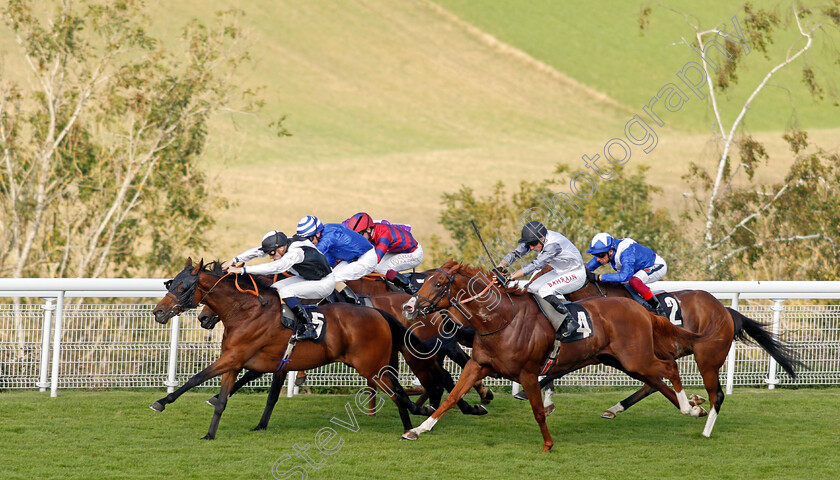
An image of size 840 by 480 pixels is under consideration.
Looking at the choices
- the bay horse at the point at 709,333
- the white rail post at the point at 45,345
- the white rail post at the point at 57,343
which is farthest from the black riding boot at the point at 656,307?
the white rail post at the point at 45,345

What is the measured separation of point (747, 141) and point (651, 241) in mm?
2519

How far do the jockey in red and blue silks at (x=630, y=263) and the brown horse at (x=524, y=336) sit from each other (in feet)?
2.12

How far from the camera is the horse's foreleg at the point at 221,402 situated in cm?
631

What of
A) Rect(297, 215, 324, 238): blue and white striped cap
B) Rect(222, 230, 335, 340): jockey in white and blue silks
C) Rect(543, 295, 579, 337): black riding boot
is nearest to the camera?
Rect(543, 295, 579, 337): black riding boot

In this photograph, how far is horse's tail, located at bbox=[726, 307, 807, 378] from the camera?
7453mm

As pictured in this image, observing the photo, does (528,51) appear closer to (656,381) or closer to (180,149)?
(180,149)

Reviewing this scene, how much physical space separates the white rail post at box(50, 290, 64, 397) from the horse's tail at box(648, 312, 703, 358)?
451cm

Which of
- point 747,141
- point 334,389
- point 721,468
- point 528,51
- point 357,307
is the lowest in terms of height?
point 334,389

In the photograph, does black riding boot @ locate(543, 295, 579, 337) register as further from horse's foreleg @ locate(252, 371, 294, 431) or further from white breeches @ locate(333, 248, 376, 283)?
horse's foreleg @ locate(252, 371, 294, 431)

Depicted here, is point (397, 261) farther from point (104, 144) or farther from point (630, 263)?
point (104, 144)

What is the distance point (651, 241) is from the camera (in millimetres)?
15289

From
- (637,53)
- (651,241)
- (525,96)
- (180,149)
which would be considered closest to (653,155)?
(525,96)

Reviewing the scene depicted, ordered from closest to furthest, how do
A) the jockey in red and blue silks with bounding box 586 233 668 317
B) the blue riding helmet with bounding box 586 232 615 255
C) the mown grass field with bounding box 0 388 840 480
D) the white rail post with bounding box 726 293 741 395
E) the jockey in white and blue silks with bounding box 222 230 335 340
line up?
the mown grass field with bounding box 0 388 840 480
the jockey in white and blue silks with bounding box 222 230 335 340
the jockey in red and blue silks with bounding box 586 233 668 317
the blue riding helmet with bounding box 586 232 615 255
the white rail post with bounding box 726 293 741 395

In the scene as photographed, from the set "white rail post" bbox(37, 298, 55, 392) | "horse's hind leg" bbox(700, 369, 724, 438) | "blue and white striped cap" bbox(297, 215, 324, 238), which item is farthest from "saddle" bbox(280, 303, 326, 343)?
"horse's hind leg" bbox(700, 369, 724, 438)
